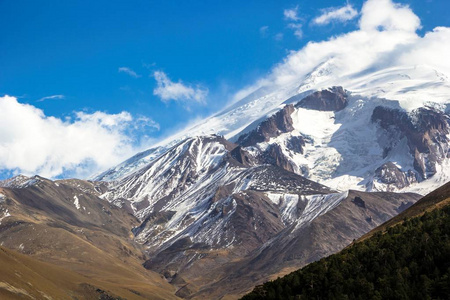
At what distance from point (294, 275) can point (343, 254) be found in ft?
51.1

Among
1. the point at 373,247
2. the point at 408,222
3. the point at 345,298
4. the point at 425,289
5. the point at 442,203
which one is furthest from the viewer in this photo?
the point at 442,203

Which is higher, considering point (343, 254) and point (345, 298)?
point (343, 254)

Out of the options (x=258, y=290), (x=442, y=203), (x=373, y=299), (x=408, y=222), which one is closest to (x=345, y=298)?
(x=373, y=299)

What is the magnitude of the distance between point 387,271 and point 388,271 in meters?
0.22

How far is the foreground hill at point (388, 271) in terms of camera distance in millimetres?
126562

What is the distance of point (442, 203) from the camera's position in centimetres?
17925

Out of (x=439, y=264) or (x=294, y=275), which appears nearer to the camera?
(x=439, y=264)

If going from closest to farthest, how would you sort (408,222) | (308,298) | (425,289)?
1. (425,289)
2. (308,298)
3. (408,222)

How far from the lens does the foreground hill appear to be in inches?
4983

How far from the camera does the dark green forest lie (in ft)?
415

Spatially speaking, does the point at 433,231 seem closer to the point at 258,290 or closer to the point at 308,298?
the point at 308,298

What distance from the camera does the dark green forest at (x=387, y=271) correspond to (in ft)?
415

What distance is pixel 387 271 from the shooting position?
13662 centimetres

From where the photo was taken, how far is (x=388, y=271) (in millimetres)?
136625
